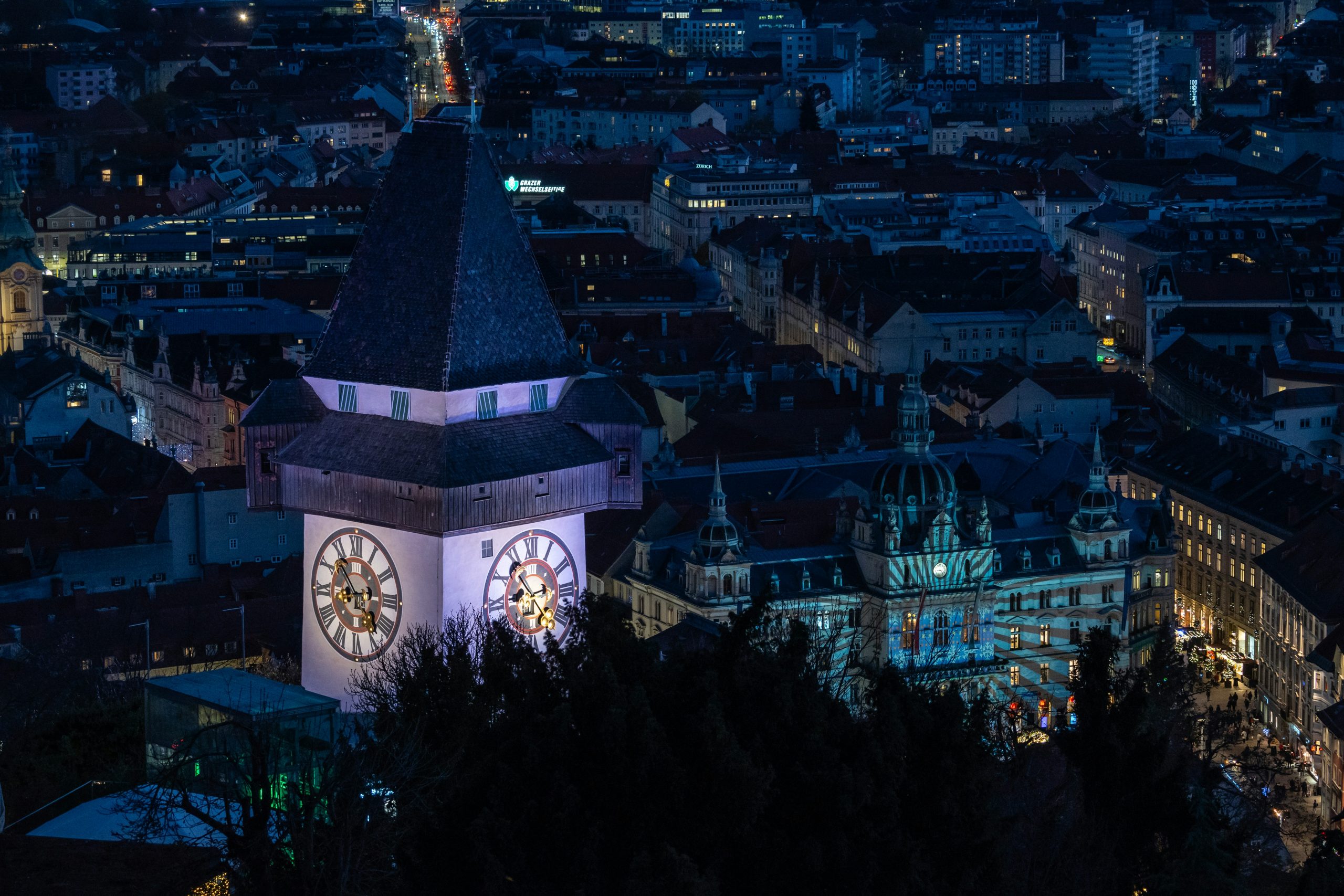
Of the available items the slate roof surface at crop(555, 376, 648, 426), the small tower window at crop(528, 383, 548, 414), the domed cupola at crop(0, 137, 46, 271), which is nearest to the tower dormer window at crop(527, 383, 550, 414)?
the small tower window at crop(528, 383, 548, 414)

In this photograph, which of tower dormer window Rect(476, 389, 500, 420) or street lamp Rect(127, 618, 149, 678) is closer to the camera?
tower dormer window Rect(476, 389, 500, 420)

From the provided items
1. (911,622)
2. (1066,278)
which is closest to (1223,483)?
(911,622)

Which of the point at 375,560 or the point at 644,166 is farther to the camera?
the point at 644,166

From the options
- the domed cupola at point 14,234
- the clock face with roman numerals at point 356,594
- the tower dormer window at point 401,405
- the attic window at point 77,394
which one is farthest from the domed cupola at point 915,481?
the domed cupola at point 14,234

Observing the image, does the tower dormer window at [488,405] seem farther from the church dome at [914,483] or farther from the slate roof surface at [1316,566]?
the slate roof surface at [1316,566]

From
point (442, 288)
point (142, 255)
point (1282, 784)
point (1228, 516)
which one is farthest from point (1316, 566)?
point (142, 255)

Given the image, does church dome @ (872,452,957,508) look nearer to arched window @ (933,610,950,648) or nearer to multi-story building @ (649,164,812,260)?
arched window @ (933,610,950,648)

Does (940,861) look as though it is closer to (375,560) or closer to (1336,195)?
(375,560)
